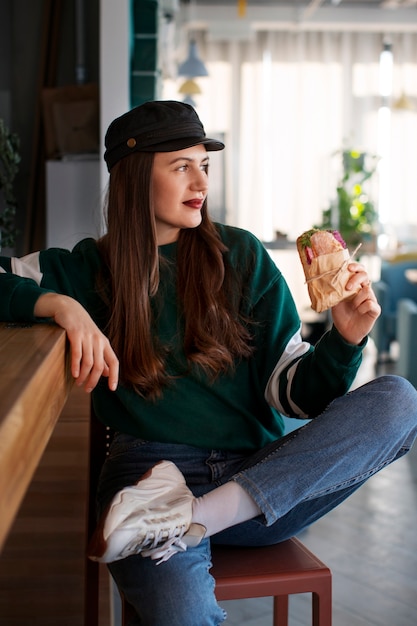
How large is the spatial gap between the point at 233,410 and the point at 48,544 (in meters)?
0.59

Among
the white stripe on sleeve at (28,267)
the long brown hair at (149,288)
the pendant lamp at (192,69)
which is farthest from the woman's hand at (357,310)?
the pendant lamp at (192,69)

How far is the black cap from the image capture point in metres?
1.78

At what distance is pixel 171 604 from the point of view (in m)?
1.33

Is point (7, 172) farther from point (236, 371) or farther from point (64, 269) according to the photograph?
point (236, 371)

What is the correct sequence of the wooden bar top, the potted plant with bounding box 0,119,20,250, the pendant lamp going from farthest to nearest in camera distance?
the pendant lamp → the potted plant with bounding box 0,119,20,250 → the wooden bar top

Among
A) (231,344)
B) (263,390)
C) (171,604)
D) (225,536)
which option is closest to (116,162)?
(231,344)

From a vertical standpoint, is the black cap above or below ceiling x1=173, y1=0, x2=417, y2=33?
below

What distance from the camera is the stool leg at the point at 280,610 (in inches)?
69.2

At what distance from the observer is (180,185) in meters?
1.82

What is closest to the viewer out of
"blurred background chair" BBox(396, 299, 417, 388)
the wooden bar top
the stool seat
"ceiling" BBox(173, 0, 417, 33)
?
the wooden bar top

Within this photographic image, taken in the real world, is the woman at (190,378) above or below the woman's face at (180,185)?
below

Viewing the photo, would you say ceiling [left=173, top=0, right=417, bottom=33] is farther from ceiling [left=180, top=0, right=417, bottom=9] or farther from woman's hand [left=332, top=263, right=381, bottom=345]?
woman's hand [left=332, top=263, right=381, bottom=345]

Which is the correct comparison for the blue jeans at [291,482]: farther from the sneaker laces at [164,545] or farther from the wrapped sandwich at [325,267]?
the wrapped sandwich at [325,267]

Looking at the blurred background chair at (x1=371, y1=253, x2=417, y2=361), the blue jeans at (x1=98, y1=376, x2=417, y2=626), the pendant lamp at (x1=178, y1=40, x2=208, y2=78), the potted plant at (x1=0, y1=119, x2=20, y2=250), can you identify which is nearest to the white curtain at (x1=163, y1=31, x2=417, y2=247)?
the pendant lamp at (x1=178, y1=40, x2=208, y2=78)
